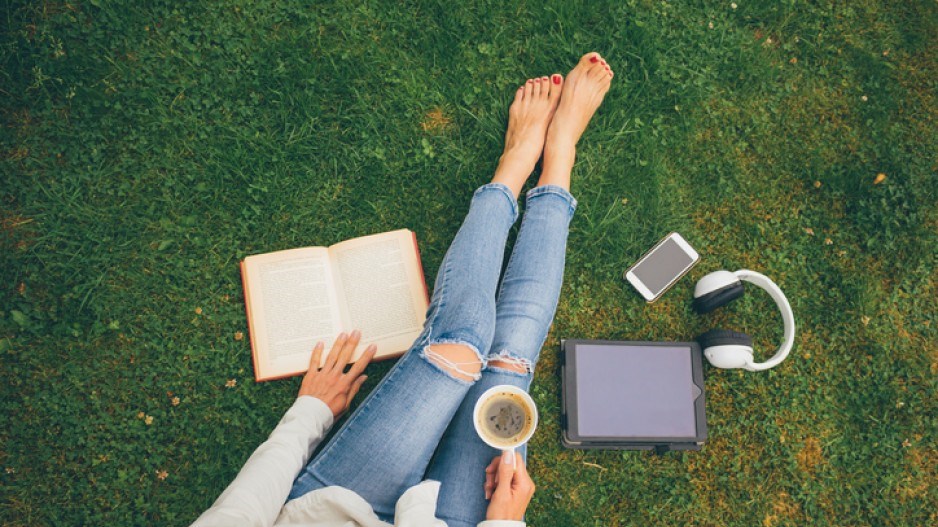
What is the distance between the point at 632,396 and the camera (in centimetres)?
307

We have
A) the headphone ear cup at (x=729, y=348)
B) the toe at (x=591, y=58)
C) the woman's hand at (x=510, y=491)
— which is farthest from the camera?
the toe at (x=591, y=58)

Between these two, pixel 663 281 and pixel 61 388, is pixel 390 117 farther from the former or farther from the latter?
pixel 61 388

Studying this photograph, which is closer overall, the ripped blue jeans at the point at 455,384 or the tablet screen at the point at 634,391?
the ripped blue jeans at the point at 455,384

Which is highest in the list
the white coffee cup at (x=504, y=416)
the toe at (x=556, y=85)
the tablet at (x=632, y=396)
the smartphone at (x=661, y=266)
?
the toe at (x=556, y=85)

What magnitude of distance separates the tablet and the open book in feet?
3.22

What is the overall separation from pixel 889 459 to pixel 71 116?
5.43 metres

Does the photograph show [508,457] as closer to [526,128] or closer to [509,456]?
[509,456]

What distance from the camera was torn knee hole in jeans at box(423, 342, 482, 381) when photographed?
248 centimetres

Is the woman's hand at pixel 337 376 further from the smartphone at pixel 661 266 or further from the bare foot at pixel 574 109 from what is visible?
the smartphone at pixel 661 266

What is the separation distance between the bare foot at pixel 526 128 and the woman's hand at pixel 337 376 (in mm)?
1312

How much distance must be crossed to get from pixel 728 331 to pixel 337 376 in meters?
2.23

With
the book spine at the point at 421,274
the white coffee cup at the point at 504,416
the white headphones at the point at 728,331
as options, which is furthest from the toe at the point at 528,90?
the white coffee cup at the point at 504,416

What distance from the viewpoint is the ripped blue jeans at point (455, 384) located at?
7.80ft

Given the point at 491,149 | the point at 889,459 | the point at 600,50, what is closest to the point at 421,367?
the point at 491,149
